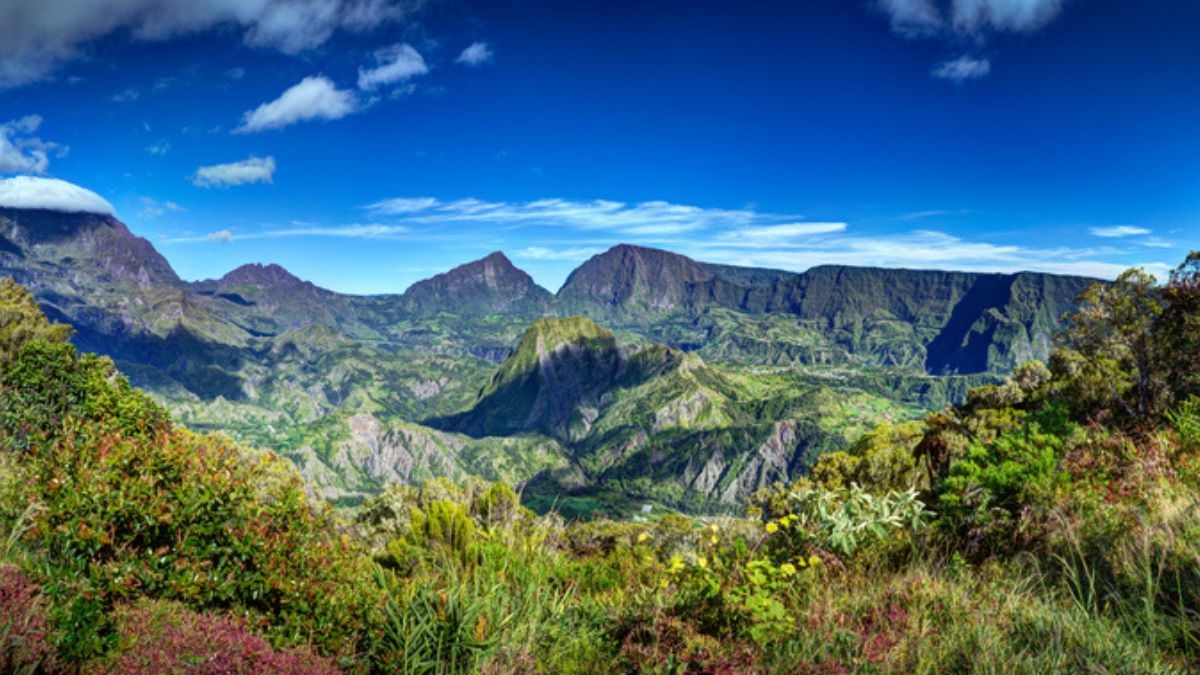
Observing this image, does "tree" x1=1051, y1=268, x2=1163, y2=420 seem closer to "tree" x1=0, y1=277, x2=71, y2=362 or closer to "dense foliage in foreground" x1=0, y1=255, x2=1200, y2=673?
"dense foliage in foreground" x1=0, y1=255, x2=1200, y2=673

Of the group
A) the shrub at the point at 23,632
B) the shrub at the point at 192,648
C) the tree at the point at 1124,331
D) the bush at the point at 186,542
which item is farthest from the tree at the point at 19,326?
the tree at the point at 1124,331

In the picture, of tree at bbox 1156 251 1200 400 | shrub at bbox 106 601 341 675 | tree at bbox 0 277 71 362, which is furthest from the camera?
tree at bbox 0 277 71 362

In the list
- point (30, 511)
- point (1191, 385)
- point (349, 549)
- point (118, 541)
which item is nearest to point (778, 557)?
point (349, 549)

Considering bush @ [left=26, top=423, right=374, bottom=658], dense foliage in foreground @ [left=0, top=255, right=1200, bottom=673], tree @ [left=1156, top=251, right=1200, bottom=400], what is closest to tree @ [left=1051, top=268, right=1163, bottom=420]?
tree @ [left=1156, top=251, right=1200, bottom=400]

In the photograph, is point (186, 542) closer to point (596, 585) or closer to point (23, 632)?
point (23, 632)

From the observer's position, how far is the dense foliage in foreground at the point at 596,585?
4637 millimetres

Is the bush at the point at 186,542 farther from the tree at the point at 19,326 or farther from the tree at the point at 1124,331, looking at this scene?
the tree at the point at 19,326

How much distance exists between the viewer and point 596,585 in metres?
8.59

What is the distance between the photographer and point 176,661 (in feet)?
14.1

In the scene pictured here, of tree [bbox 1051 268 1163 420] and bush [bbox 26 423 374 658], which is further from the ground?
tree [bbox 1051 268 1163 420]

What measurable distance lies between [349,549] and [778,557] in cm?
602

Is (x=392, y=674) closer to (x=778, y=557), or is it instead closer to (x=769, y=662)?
(x=769, y=662)

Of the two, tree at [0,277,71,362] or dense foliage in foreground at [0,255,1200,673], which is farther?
tree at [0,277,71,362]

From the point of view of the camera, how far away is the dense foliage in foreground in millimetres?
4637
